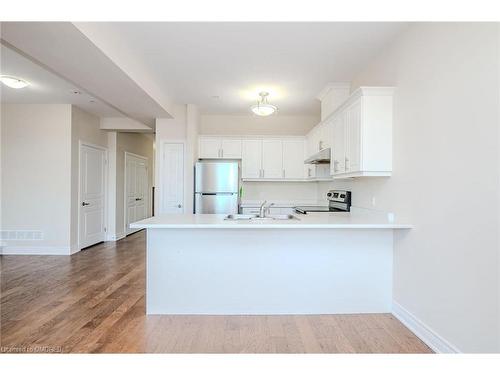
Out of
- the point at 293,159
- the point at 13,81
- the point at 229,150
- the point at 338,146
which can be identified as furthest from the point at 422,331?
the point at 13,81

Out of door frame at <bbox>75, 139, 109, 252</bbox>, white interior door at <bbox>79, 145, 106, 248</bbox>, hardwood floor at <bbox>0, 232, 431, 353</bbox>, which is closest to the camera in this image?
A: hardwood floor at <bbox>0, 232, 431, 353</bbox>

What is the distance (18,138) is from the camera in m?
5.31

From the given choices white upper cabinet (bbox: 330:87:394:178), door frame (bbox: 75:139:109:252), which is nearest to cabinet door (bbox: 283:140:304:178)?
white upper cabinet (bbox: 330:87:394:178)

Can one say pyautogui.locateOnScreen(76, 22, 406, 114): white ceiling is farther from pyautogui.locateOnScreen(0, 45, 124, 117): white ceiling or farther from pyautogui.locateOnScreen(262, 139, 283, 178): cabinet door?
pyautogui.locateOnScreen(0, 45, 124, 117): white ceiling

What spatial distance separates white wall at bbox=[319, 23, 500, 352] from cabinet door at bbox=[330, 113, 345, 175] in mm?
641

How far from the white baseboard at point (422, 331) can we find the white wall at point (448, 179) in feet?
0.12

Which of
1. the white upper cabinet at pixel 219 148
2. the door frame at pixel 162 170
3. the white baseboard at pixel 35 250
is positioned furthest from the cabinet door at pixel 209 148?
the white baseboard at pixel 35 250

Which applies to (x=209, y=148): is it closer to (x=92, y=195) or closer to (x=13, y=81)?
(x=92, y=195)

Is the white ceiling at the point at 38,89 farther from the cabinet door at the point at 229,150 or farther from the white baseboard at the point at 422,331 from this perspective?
the white baseboard at the point at 422,331

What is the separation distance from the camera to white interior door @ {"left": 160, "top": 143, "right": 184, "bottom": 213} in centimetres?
539

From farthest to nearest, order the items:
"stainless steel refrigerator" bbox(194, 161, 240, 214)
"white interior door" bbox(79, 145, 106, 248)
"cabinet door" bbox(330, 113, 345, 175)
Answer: "white interior door" bbox(79, 145, 106, 248)
"stainless steel refrigerator" bbox(194, 161, 240, 214)
"cabinet door" bbox(330, 113, 345, 175)

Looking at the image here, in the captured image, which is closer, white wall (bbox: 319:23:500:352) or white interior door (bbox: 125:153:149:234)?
white wall (bbox: 319:23:500:352)

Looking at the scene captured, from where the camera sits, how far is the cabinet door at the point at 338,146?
348cm
